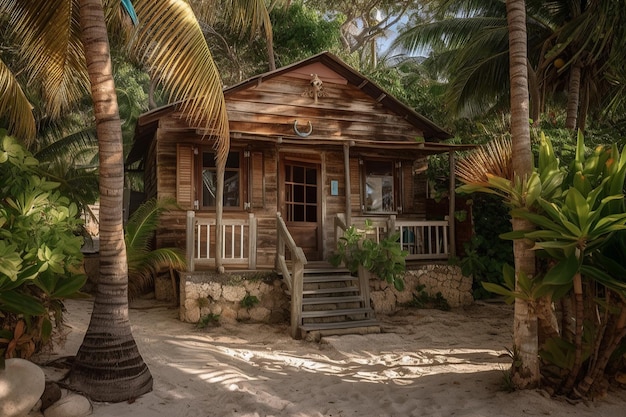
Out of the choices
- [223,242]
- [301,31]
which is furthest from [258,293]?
[301,31]

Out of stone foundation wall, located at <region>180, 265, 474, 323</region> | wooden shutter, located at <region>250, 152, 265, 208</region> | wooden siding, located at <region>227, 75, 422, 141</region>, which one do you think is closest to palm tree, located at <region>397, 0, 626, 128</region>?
wooden siding, located at <region>227, 75, 422, 141</region>

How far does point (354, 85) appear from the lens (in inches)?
437

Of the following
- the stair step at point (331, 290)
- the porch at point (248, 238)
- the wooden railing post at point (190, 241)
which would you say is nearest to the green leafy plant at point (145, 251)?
the porch at point (248, 238)

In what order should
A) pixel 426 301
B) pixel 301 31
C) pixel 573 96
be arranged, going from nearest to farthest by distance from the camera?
pixel 426 301 < pixel 573 96 < pixel 301 31

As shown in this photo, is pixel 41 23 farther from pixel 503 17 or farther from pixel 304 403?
pixel 503 17

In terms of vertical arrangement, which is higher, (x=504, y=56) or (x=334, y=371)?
(x=504, y=56)

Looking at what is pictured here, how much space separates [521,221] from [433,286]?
5.50 meters

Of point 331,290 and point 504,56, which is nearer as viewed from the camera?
point 331,290

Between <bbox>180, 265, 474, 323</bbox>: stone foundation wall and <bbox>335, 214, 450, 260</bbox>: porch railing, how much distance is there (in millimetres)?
372

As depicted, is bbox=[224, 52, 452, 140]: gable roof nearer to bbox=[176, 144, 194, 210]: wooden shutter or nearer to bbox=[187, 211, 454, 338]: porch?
bbox=[176, 144, 194, 210]: wooden shutter

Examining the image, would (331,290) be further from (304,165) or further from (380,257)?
(304,165)

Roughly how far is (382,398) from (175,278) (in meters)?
6.37

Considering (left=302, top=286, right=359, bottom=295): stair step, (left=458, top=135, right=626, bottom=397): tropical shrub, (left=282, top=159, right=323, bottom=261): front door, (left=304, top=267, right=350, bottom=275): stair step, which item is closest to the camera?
(left=458, top=135, right=626, bottom=397): tropical shrub

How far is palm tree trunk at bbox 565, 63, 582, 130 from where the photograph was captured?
11.6m
